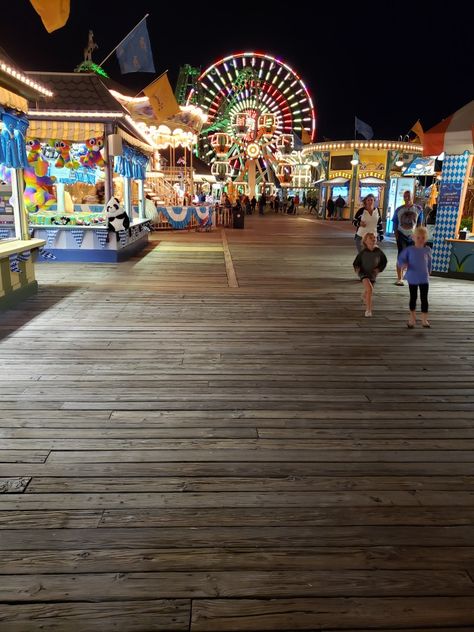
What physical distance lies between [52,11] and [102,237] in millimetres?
5066

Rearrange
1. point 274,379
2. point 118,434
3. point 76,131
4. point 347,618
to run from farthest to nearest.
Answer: point 76,131
point 274,379
point 118,434
point 347,618

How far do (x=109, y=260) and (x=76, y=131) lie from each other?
9.08 ft

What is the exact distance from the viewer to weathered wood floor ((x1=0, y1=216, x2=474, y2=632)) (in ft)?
6.64

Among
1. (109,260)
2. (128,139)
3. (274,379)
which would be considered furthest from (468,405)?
(128,139)

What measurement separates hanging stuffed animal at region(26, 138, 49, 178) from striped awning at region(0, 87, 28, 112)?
12.8ft

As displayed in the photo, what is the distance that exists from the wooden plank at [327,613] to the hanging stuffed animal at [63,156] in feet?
36.9

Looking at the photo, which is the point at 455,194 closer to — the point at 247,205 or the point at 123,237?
the point at 123,237

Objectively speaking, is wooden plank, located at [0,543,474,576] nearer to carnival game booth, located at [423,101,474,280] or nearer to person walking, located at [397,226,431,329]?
person walking, located at [397,226,431,329]

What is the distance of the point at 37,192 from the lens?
39.9 ft

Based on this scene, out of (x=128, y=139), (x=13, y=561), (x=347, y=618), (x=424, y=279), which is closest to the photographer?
(x=347, y=618)

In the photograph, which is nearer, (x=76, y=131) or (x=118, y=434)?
(x=118, y=434)

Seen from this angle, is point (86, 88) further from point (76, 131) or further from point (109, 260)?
point (109, 260)

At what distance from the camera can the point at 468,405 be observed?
155 inches

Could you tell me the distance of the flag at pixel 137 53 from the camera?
14.0 metres
